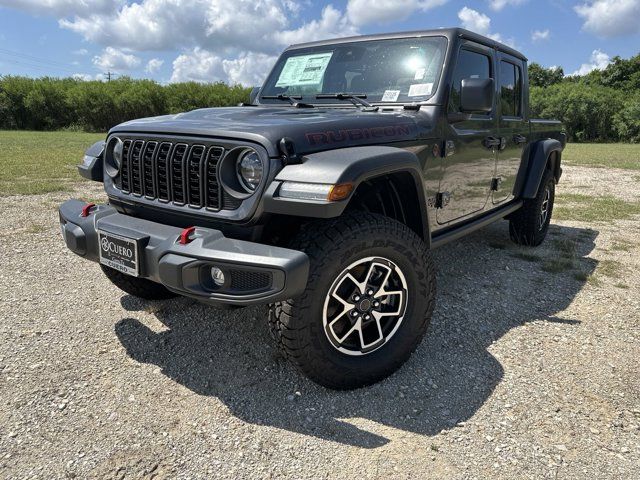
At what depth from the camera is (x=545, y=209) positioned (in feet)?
18.0

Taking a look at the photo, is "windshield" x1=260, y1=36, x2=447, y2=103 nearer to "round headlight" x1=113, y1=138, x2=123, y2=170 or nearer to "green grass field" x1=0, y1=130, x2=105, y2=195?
"round headlight" x1=113, y1=138, x2=123, y2=170

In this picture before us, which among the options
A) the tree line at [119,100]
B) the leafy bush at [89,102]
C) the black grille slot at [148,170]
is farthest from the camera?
the leafy bush at [89,102]

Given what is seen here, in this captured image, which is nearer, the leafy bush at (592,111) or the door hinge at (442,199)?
the door hinge at (442,199)

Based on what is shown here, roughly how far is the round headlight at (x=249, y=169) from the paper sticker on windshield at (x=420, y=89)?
55.2 inches

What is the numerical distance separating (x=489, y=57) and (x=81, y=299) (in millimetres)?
3705

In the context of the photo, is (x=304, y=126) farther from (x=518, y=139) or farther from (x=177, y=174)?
(x=518, y=139)

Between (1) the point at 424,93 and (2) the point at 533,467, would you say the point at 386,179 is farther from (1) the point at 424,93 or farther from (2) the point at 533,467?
(2) the point at 533,467

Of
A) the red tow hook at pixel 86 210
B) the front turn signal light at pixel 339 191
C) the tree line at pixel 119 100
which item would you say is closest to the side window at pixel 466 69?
the front turn signal light at pixel 339 191

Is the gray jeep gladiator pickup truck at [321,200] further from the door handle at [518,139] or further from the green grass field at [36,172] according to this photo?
the green grass field at [36,172]

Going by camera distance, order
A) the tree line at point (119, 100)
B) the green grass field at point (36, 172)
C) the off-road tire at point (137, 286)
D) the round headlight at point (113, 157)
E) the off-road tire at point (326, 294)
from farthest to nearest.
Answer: the tree line at point (119, 100), the green grass field at point (36, 172), the off-road tire at point (137, 286), the round headlight at point (113, 157), the off-road tire at point (326, 294)

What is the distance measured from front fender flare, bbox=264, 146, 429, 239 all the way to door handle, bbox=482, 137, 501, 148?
1.61m

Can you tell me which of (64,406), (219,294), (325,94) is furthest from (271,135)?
(64,406)

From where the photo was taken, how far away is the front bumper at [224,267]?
2.07 m

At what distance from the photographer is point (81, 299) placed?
3.71 meters
